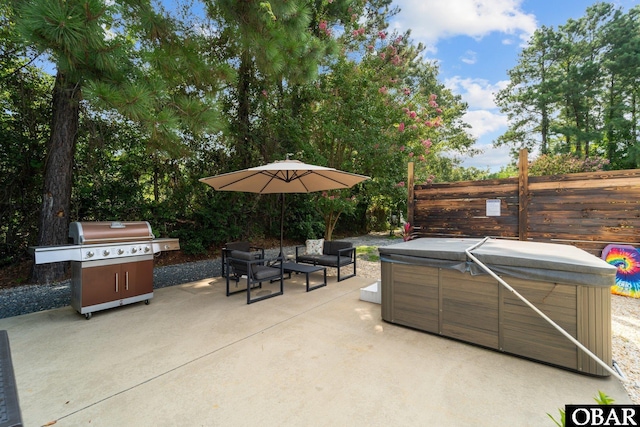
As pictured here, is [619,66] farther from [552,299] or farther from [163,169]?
[163,169]

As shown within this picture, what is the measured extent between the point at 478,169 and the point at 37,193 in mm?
28757

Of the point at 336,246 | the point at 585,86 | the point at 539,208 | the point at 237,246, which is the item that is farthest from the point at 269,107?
the point at 585,86

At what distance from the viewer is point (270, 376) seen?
224cm

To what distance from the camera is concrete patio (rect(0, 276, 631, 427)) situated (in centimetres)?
183

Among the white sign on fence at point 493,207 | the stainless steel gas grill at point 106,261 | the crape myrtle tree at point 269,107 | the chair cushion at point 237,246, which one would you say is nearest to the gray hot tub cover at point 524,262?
the white sign on fence at point 493,207

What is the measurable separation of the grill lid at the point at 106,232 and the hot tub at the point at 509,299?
3.41 metres

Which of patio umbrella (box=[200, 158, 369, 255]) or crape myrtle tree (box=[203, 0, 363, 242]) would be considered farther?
crape myrtle tree (box=[203, 0, 363, 242])

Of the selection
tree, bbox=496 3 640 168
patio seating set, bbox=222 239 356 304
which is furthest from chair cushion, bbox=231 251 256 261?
tree, bbox=496 3 640 168

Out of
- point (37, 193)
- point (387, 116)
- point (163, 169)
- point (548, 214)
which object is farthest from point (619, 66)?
point (37, 193)

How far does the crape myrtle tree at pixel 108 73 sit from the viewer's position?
2.81 meters

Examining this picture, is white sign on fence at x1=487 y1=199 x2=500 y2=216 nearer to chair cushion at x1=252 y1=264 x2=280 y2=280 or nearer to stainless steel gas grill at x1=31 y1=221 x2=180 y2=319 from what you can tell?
chair cushion at x1=252 y1=264 x2=280 y2=280

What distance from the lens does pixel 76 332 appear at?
122 inches

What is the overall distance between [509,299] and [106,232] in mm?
4650

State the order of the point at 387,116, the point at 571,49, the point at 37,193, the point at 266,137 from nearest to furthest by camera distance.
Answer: the point at 37,193
the point at 387,116
the point at 266,137
the point at 571,49
